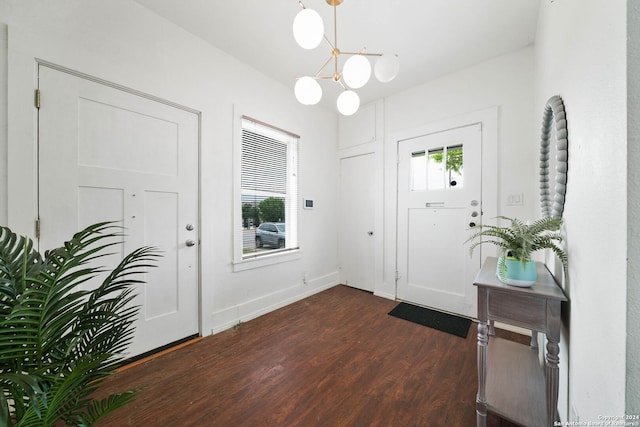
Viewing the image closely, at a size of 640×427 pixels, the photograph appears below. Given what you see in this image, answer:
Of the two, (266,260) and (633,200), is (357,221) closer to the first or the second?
(266,260)

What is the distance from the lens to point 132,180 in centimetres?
180

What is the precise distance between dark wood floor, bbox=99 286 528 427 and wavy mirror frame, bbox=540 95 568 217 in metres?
1.26

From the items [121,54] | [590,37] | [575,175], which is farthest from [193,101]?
[575,175]

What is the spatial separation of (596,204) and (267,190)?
8.43 feet

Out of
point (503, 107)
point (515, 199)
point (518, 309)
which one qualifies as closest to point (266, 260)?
point (518, 309)

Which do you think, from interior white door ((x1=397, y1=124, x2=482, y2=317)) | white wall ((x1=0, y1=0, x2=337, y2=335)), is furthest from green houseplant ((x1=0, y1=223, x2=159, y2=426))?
interior white door ((x1=397, y1=124, x2=482, y2=317))

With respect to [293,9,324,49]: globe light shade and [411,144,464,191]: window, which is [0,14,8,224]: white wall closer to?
[293,9,324,49]: globe light shade

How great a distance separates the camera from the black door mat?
2277 mm

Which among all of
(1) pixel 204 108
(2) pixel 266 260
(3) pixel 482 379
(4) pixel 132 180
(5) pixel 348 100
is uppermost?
(1) pixel 204 108

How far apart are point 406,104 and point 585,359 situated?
2891 millimetres

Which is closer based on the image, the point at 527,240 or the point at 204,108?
the point at 527,240

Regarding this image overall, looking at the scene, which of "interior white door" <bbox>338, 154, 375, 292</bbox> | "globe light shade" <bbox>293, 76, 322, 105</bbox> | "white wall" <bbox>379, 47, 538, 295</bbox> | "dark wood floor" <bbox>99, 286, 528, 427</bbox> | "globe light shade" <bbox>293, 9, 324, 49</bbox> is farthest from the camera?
"interior white door" <bbox>338, 154, 375, 292</bbox>

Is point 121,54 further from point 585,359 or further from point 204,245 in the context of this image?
point 585,359

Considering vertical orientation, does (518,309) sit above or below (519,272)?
below
